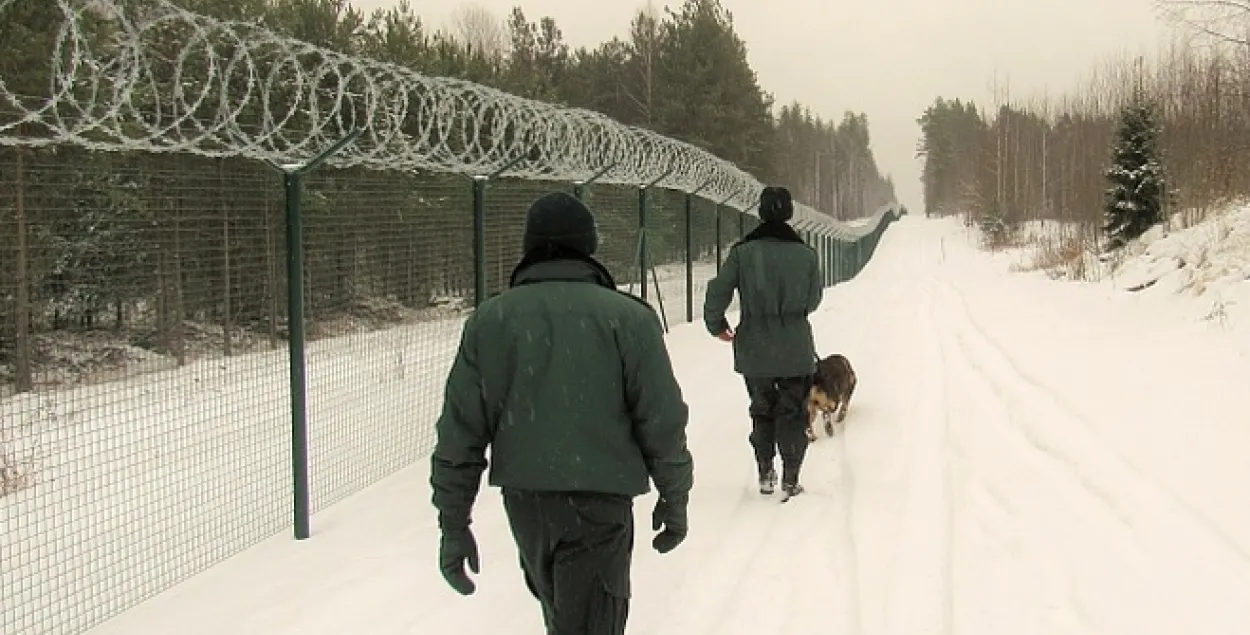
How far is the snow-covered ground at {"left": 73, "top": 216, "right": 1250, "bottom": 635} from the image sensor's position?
165 inches

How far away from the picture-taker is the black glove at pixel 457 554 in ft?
9.66

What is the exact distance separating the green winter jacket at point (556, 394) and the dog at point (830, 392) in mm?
4809

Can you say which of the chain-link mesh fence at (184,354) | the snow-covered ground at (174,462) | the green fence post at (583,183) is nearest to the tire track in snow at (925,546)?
the chain-link mesh fence at (184,354)

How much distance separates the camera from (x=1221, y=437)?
6.45 meters

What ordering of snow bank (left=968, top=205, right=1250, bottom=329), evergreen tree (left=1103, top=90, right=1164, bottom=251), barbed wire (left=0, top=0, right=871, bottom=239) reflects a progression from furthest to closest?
evergreen tree (left=1103, top=90, right=1164, bottom=251), snow bank (left=968, top=205, right=1250, bottom=329), barbed wire (left=0, top=0, right=871, bottom=239)

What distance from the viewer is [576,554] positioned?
9.39 feet

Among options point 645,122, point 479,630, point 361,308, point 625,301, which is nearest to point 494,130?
point 361,308

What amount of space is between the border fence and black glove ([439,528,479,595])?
2265 millimetres

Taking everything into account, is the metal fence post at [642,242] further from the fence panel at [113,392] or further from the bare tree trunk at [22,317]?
the bare tree trunk at [22,317]

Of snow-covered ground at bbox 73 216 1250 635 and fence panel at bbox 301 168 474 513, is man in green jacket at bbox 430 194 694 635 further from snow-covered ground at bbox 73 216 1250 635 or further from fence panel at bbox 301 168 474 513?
fence panel at bbox 301 168 474 513

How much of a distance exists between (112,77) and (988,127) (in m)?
63.8

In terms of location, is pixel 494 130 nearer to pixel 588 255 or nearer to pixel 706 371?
pixel 706 371

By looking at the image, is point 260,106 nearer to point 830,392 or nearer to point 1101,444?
point 830,392

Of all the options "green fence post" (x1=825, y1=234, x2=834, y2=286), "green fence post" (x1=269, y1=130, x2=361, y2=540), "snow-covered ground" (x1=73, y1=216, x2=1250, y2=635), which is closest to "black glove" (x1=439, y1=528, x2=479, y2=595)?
"snow-covered ground" (x1=73, y1=216, x2=1250, y2=635)
